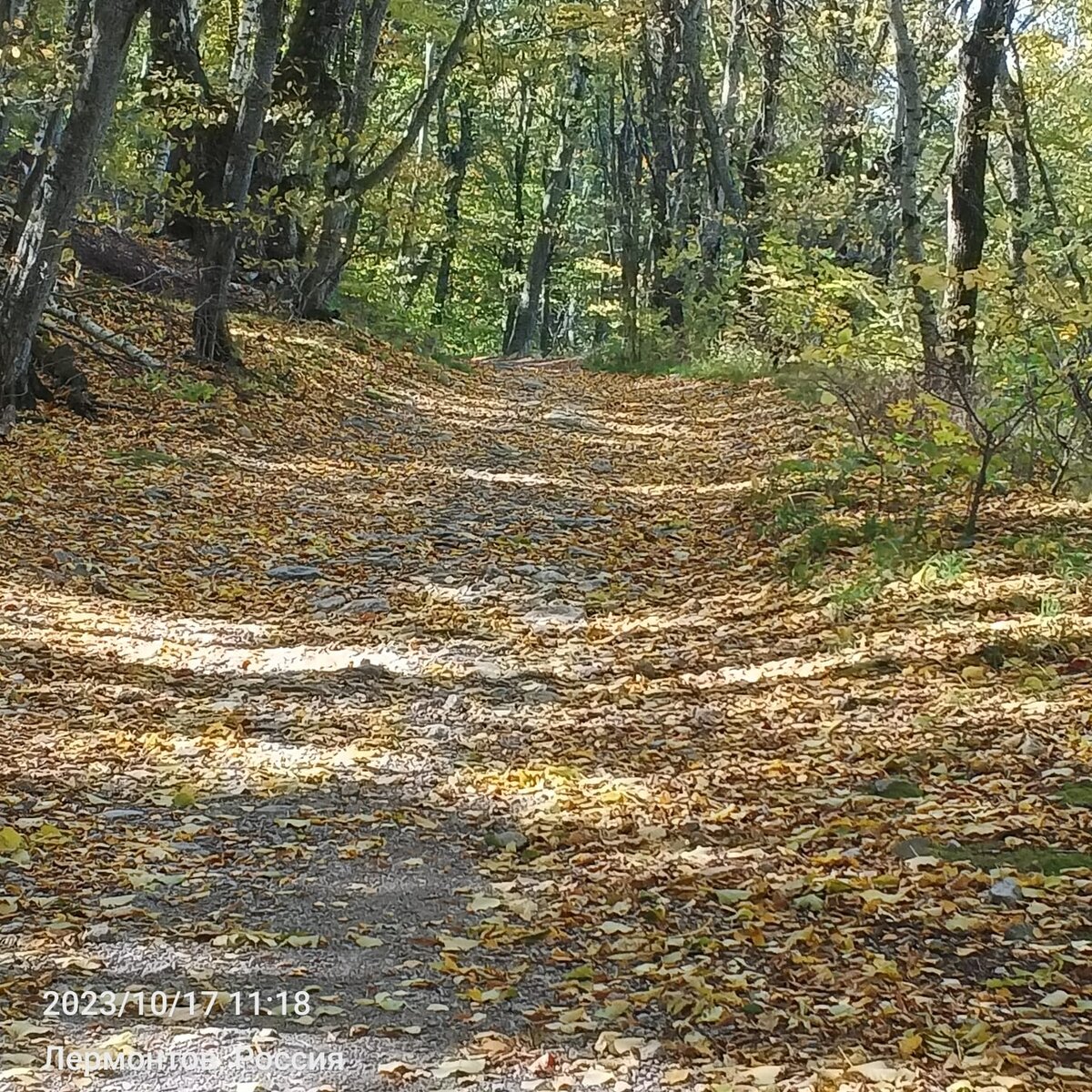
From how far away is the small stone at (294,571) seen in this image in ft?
27.3

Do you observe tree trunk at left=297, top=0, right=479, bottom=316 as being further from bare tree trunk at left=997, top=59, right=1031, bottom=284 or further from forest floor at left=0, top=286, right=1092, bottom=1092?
forest floor at left=0, top=286, right=1092, bottom=1092

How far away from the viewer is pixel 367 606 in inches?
307

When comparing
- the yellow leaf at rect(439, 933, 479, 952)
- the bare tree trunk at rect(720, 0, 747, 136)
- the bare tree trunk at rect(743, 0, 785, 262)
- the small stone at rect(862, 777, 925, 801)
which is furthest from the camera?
the bare tree trunk at rect(720, 0, 747, 136)

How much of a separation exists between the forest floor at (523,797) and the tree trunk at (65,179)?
107 cm

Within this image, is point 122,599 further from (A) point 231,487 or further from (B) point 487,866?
(B) point 487,866

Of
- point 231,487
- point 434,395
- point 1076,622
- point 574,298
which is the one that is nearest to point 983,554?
point 1076,622

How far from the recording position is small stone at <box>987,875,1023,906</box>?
13.4ft

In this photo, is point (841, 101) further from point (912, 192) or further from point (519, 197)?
point (519, 197)

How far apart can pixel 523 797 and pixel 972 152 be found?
22.1 ft

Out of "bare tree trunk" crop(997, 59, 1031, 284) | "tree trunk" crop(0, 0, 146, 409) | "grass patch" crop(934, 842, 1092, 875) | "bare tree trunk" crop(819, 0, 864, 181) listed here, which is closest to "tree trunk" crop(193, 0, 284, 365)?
"tree trunk" crop(0, 0, 146, 409)

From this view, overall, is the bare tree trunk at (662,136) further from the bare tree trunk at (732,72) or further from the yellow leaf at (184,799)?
the yellow leaf at (184,799)

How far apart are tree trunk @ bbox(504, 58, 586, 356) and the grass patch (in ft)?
95.0

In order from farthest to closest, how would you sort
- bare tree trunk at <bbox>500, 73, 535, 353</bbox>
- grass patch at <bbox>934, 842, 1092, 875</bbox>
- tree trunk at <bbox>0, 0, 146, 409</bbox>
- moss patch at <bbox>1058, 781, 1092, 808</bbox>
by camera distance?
bare tree trunk at <bbox>500, 73, 535, 353</bbox> < tree trunk at <bbox>0, 0, 146, 409</bbox> < moss patch at <bbox>1058, 781, 1092, 808</bbox> < grass patch at <bbox>934, 842, 1092, 875</bbox>
